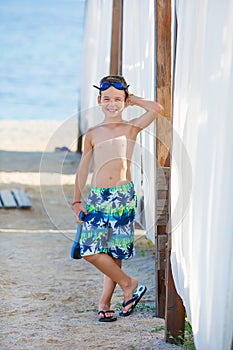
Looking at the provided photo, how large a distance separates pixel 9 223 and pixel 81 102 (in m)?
3.27

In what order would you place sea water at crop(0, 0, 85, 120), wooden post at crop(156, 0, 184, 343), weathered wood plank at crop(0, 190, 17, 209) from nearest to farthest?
1. wooden post at crop(156, 0, 184, 343)
2. weathered wood plank at crop(0, 190, 17, 209)
3. sea water at crop(0, 0, 85, 120)

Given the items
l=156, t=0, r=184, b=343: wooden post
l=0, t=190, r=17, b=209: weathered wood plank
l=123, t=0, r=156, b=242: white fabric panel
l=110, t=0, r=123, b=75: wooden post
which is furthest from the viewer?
l=0, t=190, r=17, b=209: weathered wood plank

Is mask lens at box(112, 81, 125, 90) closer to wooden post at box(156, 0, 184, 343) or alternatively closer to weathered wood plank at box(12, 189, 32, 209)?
wooden post at box(156, 0, 184, 343)

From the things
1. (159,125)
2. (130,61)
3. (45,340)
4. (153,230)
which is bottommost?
(45,340)

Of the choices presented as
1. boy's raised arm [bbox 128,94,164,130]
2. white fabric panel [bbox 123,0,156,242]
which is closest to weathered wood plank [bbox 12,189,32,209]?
white fabric panel [bbox 123,0,156,242]

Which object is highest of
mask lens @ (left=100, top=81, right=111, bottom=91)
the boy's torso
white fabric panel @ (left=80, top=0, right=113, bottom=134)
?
white fabric panel @ (left=80, top=0, right=113, bottom=134)

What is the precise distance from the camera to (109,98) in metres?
4.57

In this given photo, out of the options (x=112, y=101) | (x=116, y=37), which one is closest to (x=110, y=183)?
(x=112, y=101)

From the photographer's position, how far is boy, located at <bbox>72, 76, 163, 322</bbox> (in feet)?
15.0

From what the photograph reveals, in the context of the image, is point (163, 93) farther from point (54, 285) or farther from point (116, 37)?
point (116, 37)

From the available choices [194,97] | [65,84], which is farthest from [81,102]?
[65,84]

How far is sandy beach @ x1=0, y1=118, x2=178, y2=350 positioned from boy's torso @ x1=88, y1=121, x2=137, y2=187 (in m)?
0.81

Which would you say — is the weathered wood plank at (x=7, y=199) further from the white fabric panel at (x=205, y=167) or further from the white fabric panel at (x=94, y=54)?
the white fabric panel at (x=205, y=167)

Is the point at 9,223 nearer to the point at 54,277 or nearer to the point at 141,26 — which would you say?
the point at 54,277
